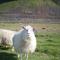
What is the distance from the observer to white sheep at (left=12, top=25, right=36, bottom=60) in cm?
949

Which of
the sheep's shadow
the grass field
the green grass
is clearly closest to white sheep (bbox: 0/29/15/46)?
the grass field

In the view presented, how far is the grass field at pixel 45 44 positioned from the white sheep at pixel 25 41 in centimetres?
54

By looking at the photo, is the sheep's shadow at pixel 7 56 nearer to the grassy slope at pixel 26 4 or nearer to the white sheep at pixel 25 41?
the white sheep at pixel 25 41

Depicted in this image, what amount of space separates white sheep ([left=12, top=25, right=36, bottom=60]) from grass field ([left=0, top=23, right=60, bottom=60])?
544 millimetres

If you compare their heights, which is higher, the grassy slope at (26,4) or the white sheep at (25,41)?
the grassy slope at (26,4)

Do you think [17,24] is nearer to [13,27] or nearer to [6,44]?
[13,27]

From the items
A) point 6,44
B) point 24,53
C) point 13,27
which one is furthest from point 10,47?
point 13,27

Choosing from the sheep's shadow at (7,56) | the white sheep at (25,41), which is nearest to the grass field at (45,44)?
the sheep's shadow at (7,56)

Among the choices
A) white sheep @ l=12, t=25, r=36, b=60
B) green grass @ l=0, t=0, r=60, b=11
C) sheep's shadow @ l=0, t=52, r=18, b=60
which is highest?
green grass @ l=0, t=0, r=60, b=11

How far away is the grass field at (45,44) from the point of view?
1064 cm

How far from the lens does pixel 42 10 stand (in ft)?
75.3

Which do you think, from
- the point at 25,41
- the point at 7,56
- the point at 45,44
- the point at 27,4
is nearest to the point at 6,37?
the point at 7,56

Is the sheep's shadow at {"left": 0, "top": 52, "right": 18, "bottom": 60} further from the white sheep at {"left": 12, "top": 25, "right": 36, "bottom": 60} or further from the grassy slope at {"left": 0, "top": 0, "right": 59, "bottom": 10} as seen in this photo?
the grassy slope at {"left": 0, "top": 0, "right": 59, "bottom": 10}

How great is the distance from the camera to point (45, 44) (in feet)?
41.9
